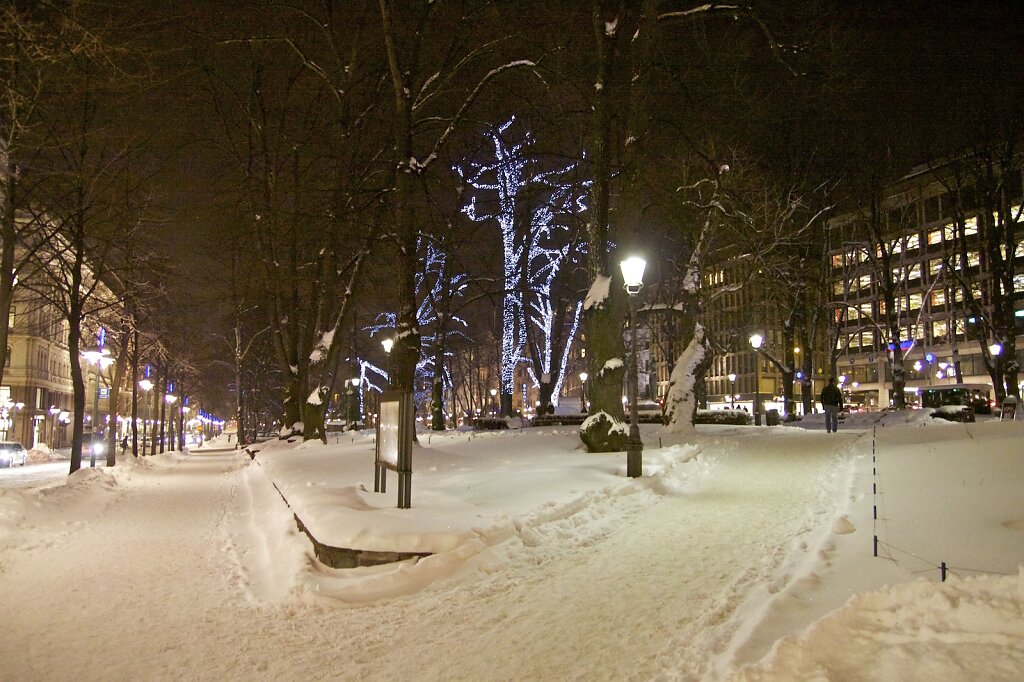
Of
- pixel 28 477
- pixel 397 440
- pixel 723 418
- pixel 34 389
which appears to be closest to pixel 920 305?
pixel 723 418

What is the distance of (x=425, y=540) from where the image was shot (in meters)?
8.52

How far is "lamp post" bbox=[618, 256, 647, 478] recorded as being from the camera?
45.5 feet

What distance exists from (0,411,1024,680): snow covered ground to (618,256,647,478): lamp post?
21.4 inches

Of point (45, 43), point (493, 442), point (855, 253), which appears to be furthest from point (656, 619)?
point (855, 253)

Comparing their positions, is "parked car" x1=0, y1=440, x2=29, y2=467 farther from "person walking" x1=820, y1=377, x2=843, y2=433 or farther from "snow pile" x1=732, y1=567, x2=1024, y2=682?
"snow pile" x1=732, y1=567, x2=1024, y2=682

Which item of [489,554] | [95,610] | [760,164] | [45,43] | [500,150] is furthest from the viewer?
[760,164]

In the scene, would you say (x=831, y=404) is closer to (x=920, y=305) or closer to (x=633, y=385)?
(x=633, y=385)

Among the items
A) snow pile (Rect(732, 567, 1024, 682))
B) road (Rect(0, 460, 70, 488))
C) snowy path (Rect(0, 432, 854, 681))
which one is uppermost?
snow pile (Rect(732, 567, 1024, 682))

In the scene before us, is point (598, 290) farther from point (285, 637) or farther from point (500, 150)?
point (285, 637)

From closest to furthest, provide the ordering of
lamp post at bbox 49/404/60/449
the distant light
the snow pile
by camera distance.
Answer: the snow pile
the distant light
lamp post at bbox 49/404/60/449

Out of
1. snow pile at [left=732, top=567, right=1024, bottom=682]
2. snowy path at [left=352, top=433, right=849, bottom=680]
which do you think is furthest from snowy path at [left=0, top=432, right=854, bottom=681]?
snow pile at [left=732, top=567, right=1024, bottom=682]

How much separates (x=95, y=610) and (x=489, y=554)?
3895mm

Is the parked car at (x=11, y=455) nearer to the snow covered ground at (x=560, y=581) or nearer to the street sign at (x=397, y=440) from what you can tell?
the snow covered ground at (x=560, y=581)

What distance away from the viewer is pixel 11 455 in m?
Answer: 40.9
